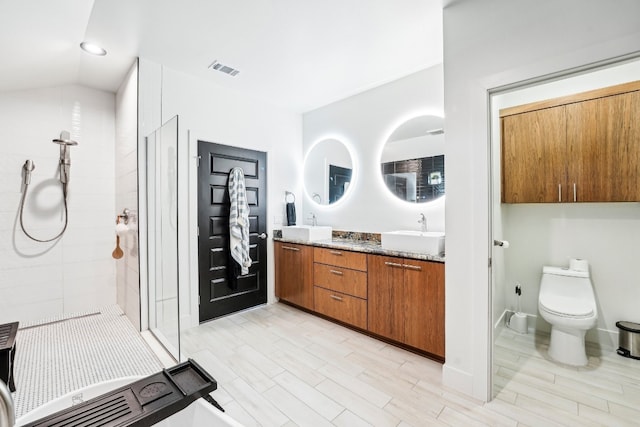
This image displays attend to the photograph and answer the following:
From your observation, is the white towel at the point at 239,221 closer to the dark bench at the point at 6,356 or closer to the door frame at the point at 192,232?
the door frame at the point at 192,232

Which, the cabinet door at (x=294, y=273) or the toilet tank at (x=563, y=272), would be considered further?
the cabinet door at (x=294, y=273)

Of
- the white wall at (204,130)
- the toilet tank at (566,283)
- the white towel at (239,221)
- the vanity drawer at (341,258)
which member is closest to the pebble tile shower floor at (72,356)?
the white wall at (204,130)

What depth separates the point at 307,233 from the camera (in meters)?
3.32

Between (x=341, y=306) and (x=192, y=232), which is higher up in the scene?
(x=192, y=232)

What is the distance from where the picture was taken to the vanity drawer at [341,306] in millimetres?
2785

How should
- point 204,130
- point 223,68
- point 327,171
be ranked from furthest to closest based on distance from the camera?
point 327,171 < point 204,130 < point 223,68

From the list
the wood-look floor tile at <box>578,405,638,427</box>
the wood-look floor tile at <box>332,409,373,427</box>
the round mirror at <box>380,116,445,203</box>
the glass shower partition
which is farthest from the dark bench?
the wood-look floor tile at <box>578,405,638,427</box>

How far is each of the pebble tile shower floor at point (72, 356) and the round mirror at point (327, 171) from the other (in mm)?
2512

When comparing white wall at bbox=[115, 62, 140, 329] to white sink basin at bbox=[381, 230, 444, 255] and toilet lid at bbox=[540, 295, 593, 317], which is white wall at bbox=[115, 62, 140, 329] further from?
toilet lid at bbox=[540, 295, 593, 317]

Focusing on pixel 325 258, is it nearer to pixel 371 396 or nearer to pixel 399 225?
pixel 399 225

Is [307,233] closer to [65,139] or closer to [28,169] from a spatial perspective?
[65,139]

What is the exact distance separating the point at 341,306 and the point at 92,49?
3.27 meters

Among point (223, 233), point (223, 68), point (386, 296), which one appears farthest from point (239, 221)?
point (386, 296)

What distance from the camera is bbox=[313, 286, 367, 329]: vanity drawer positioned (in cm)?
279
